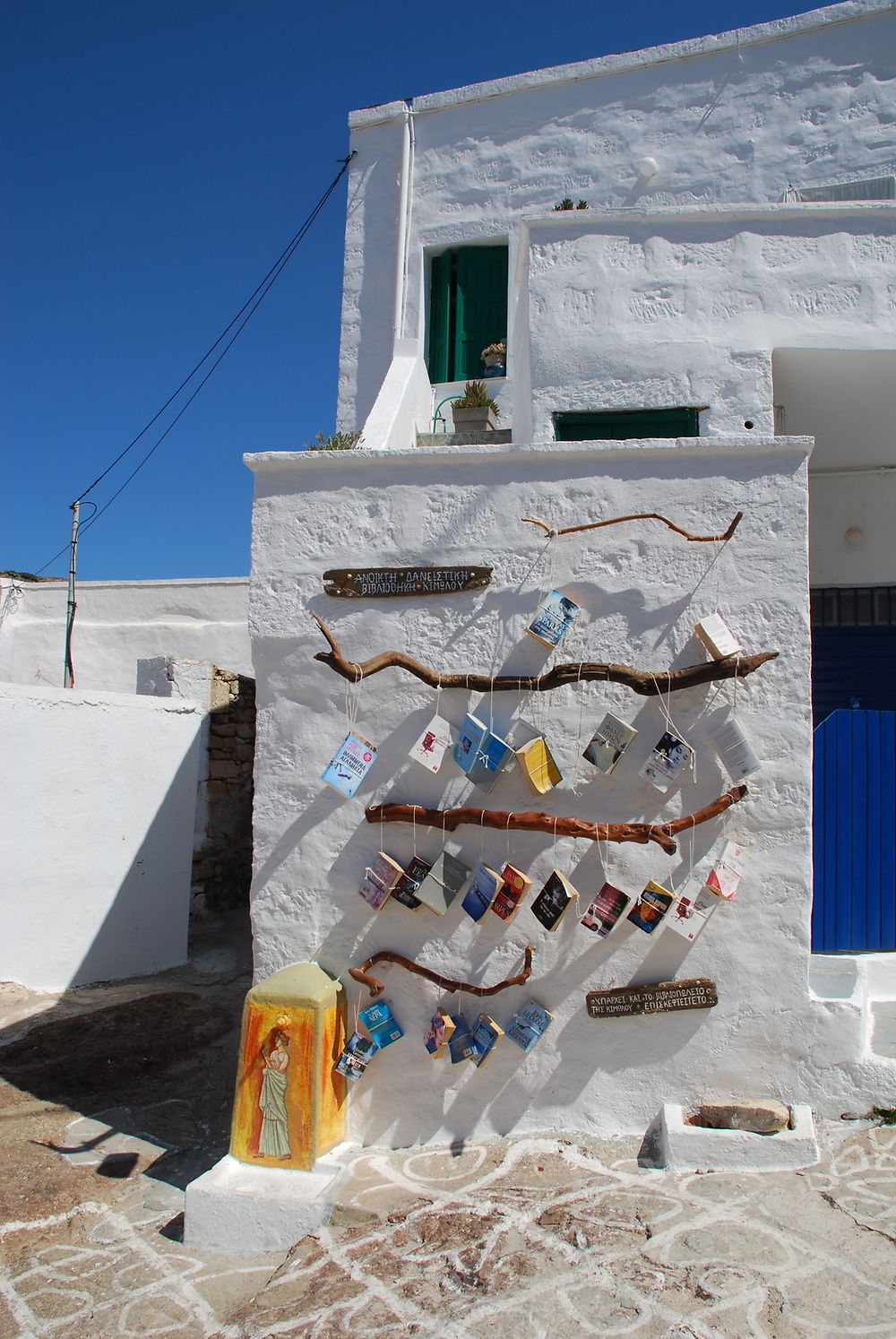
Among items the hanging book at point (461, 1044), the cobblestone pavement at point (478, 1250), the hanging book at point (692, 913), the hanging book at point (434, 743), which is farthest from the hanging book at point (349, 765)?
the cobblestone pavement at point (478, 1250)

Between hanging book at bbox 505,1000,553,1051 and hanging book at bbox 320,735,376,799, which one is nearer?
hanging book at bbox 505,1000,553,1051

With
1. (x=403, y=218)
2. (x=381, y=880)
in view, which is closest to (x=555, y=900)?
(x=381, y=880)

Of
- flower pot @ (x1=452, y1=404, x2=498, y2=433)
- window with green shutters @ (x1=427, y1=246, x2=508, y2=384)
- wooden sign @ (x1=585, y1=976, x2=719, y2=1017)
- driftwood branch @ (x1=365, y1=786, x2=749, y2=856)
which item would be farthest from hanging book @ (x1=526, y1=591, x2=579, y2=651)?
window with green shutters @ (x1=427, y1=246, x2=508, y2=384)

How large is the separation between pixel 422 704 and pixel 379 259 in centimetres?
664

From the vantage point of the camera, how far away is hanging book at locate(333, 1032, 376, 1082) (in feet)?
14.0

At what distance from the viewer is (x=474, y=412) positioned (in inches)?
309

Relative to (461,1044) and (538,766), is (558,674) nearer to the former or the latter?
(538,766)

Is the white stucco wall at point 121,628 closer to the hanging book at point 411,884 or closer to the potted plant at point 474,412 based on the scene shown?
the potted plant at point 474,412

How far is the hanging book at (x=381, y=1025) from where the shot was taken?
4340mm

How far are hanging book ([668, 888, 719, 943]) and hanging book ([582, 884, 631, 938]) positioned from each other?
23 centimetres

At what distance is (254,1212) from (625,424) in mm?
4896

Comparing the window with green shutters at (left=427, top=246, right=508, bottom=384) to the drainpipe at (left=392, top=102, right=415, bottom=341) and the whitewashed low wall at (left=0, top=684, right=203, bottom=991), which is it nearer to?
the drainpipe at (left=392, top=102, right=415, bottom=341)

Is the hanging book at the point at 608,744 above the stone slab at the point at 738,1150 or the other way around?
above

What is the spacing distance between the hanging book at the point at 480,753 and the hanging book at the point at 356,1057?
1317 millimetres
